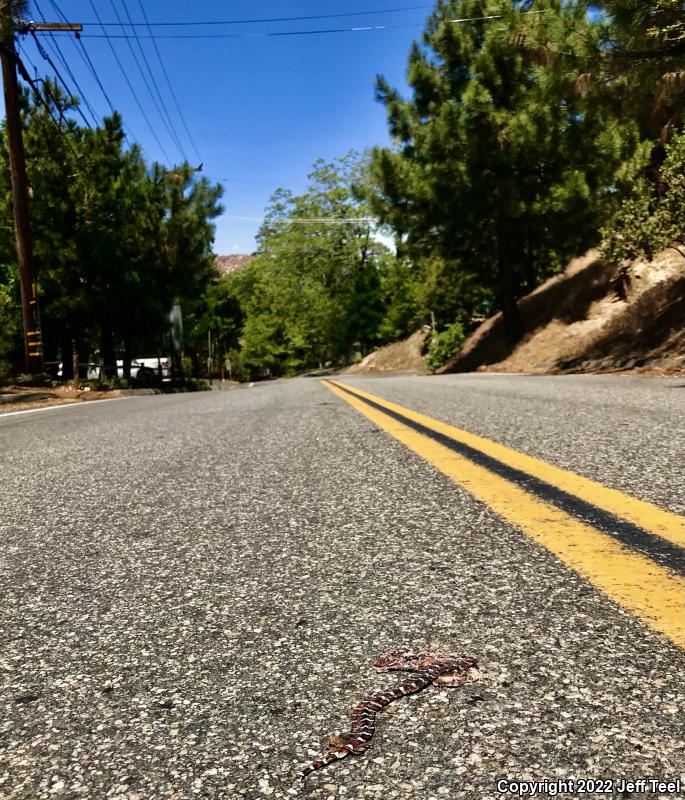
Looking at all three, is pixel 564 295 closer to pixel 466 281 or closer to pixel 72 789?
pixel 466 281

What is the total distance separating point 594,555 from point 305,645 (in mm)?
839

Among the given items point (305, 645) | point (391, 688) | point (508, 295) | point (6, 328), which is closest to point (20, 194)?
point (6, 328)

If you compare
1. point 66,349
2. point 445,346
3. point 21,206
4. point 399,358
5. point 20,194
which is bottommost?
point 399,358

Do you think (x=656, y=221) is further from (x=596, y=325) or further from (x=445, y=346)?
(x=445, y=346)

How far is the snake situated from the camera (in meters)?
1.00

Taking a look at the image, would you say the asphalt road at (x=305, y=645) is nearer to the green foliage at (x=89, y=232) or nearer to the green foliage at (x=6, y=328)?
the green foliage at (x=6, y=328)

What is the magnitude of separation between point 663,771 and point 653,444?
290 centimetres

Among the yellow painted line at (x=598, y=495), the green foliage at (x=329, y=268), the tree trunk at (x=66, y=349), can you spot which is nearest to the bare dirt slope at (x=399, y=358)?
the green foliage at (x=329, y=268)

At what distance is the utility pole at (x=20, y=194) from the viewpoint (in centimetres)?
1531

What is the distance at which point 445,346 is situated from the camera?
93.3 feet

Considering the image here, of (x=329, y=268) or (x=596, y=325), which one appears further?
(x=329, y=268)

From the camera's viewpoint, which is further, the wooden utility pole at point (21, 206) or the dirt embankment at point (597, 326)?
the wooden utility pole at point (21, 206)

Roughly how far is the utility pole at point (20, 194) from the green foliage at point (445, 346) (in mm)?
17294

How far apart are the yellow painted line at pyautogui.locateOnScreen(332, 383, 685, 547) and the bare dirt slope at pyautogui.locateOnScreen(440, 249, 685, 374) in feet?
30.5
